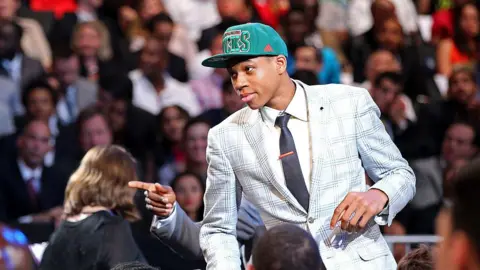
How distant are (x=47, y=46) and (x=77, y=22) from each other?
381 millimetres

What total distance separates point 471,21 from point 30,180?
433 cm

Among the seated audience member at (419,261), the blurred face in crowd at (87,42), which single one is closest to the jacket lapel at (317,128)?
the seated audience member at (419,261)

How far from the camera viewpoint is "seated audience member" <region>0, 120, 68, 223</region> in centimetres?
719

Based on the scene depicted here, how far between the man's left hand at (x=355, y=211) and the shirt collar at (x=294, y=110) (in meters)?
0.44

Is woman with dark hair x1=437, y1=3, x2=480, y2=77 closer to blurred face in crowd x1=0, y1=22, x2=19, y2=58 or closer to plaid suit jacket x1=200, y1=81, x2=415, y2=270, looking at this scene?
blurred face in crowd x1=0, y1=22, x2=19, y2=58

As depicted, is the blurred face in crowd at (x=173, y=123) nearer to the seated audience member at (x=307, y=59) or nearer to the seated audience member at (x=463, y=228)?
the seated audience member at (x=307, y=59)

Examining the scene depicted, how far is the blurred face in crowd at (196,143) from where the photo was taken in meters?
7.37

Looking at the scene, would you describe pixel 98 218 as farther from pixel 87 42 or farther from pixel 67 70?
pixel 87 42

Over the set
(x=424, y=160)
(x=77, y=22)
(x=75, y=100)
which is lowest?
(x=424, y=160)

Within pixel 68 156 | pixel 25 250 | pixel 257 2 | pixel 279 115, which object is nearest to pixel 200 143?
pixel 68 156

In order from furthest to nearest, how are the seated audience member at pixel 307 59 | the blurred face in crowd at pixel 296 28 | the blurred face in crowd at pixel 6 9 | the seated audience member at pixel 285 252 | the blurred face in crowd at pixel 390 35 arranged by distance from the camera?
the blurred face in crowd at pixel 390 35 < the blurred face in crowd at pixel 296 28 < the blurred face in crowd at pixel 6 9 < the seated audience member at pixel 307 59 < the seated audience member at pixel 285 252

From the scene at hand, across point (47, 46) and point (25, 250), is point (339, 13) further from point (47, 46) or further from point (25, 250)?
point (25, 250)

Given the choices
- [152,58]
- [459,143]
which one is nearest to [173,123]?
[152,58]

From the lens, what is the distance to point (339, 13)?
1010 cm
